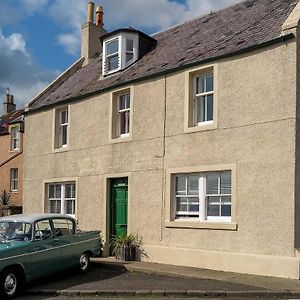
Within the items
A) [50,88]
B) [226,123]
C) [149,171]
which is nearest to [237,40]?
[226,123]

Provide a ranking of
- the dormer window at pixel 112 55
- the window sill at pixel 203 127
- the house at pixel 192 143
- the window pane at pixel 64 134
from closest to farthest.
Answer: the house at pixel 192 143 → the window sill at pixel 203 127 → the dormer window at pixel 112 55 → the window pane at pixel 64 134

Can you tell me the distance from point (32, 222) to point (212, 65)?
20.5ft

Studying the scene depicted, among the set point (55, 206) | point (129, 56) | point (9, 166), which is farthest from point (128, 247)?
point (9, 166)

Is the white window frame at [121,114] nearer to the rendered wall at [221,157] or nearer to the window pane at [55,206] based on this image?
the rendered wall at [221,157]

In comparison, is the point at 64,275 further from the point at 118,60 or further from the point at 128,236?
the point at 118,60

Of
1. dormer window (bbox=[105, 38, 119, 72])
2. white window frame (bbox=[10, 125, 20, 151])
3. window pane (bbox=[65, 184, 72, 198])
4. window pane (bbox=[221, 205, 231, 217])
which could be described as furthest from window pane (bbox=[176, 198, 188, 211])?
white window frame (bbox=[10, 125, 20, 151])

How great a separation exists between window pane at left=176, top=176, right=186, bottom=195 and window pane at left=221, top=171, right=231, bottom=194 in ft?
4.37

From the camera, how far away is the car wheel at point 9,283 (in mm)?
10172

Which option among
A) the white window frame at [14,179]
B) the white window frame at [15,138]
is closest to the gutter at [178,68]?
the white window frame at [14,179]

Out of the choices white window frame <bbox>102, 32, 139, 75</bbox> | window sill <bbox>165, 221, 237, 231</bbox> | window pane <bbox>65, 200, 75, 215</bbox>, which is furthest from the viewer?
window pane <bbox>65, 200, 75, 215</bbox>

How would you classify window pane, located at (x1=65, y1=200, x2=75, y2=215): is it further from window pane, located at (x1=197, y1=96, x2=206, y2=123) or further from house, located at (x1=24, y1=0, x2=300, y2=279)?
window pane, located at (x1=197, y1=96, x2=206, y2=123)

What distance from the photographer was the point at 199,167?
13.3m

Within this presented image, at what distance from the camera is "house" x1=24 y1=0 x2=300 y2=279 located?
11844 mm

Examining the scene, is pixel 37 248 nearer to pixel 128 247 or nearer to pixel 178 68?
pixel 128 247
